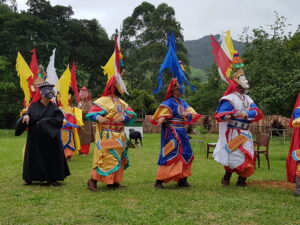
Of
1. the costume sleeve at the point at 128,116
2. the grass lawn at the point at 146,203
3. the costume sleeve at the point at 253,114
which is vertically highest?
the costume sleeve at the point at 253,114

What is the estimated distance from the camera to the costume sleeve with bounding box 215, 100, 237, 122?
699 cm

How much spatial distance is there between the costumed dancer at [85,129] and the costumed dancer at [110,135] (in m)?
5.16

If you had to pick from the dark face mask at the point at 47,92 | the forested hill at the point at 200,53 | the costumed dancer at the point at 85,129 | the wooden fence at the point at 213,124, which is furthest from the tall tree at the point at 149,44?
the forested hill at the point at 200,53

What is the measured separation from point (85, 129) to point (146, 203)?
7965 mm

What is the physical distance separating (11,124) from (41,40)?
8.48 metres

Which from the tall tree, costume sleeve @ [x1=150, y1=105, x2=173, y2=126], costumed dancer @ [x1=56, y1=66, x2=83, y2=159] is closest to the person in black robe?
costume sleeve @ [x1=150, y1=105, x2=173, y2=126]

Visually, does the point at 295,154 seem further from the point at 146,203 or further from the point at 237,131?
the point at 146,203

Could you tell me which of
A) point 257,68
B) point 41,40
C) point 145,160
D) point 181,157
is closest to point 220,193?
point 181,157

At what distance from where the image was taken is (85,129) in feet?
44.0

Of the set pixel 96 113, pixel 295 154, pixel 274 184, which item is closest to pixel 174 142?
pixel 96 113

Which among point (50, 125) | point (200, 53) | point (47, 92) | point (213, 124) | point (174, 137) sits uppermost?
point (200, 53)

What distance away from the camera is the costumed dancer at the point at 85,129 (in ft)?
40.1

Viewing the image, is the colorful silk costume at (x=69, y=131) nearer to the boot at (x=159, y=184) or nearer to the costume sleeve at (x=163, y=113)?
the costume sleeve at (x=163, y=113)

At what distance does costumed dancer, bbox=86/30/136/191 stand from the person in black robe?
2.89 ft
